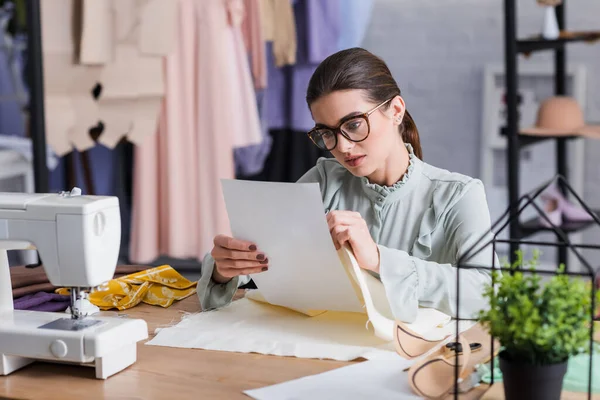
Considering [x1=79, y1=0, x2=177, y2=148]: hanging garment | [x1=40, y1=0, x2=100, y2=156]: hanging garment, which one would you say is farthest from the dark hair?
[x1=40, y1=0, x2=100, y2=156]: hanging garment

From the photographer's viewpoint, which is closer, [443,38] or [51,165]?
[51,165]

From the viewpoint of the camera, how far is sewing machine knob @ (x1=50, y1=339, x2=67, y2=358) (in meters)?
1.49

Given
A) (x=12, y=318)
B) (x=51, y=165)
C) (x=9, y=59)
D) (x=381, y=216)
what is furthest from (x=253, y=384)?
(x=9, y=59)

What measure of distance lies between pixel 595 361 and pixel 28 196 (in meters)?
1.07

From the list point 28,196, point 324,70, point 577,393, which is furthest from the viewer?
point 324,70

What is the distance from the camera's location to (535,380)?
1.16 meters

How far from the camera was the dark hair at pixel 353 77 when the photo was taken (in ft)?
6.33

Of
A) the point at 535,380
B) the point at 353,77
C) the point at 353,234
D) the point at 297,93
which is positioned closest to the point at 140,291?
the point at 353,234

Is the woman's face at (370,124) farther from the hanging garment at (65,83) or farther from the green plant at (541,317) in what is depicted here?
the hanging garment at (65,83)

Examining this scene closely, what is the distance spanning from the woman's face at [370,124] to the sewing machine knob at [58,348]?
30.2 inches

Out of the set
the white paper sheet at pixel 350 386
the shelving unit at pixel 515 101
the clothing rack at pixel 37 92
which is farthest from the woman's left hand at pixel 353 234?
the clothing rack at pixel 37 92

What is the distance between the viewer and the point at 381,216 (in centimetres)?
206

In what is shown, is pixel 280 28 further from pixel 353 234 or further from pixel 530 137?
pixel 353 234

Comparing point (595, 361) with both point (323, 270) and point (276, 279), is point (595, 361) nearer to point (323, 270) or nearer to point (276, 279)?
point (323, 270)
